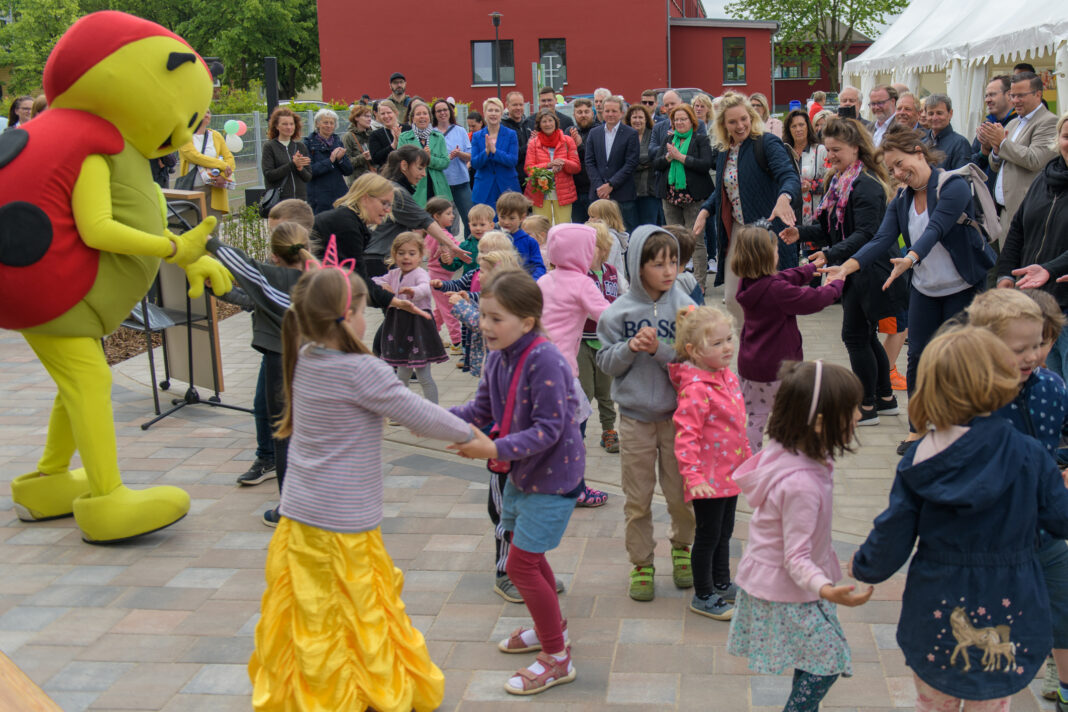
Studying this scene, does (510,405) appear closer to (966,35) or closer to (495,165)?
(495,165)

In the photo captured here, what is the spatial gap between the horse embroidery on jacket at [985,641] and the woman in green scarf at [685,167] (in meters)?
8.14

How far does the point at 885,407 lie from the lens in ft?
23.3

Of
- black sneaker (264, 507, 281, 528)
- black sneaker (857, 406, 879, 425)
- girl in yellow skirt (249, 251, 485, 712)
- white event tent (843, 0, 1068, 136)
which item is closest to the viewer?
girl in yellow skirt (249, 251, 485, 712)

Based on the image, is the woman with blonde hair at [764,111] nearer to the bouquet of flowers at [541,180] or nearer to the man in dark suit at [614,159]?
the man in dark suit at [614,159]

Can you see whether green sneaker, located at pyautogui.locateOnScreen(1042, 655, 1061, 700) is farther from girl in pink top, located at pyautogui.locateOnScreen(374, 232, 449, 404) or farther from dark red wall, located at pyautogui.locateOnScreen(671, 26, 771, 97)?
dark red wall, located at pyautogui.locateOnScreen(671, 26, 771, 97)

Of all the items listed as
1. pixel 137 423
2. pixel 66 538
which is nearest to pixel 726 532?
pixel 66 538

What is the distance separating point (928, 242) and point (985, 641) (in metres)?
3.58

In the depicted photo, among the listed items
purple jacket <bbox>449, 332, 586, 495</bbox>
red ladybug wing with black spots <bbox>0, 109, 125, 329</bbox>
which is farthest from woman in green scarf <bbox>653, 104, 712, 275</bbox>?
purple jacket <bbox>449, 332, 586, 495</bbox>

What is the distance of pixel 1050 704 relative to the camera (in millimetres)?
3576

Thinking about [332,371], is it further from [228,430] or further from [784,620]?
[228,430]

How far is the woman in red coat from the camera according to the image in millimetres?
11336

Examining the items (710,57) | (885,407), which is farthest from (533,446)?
(710,57)

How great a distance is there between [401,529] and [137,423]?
308cm

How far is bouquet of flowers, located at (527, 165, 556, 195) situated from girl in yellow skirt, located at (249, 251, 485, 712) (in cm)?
805
